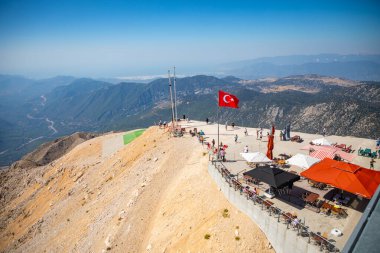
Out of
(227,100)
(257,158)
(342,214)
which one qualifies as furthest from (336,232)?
(227,100)

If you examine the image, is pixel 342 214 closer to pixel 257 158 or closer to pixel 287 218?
pixel 287 218

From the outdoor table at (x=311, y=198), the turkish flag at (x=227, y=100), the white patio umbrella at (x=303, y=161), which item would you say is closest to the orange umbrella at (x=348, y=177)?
the outdoor table at (x=311, y=198)

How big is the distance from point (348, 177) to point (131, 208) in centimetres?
2231

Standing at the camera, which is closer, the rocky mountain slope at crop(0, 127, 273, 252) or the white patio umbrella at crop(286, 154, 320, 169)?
the rocky mountain slope at crop(0, 127, 273, 252)

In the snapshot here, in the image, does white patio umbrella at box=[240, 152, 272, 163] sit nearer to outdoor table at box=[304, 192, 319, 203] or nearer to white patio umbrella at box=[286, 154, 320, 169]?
white patio umbrella at box=[286, 154, 320, 169]

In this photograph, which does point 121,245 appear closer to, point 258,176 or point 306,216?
point 258,176

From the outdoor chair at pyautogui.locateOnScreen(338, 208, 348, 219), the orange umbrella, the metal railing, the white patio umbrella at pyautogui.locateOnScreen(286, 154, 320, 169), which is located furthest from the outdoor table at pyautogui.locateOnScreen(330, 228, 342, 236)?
the white patio umbrella at pyautogui.locateOnScreen(286, 154, 320, 169)

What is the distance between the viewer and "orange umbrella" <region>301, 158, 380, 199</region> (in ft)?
61.3

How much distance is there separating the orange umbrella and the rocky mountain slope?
685cm

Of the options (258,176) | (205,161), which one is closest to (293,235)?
(258,176)

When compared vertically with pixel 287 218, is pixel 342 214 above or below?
below

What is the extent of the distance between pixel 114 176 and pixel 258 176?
2882 cm

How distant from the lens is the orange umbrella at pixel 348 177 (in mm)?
18688

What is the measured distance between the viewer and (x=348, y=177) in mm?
19688
